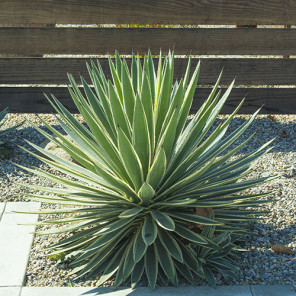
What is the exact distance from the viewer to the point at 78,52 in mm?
6082

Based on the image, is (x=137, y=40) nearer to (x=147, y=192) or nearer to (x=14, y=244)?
(x=14, y=244)

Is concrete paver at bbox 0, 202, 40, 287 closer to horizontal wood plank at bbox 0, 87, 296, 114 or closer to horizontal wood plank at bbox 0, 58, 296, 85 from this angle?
horizontal wood plank at bbox 0, 87, 296, 114

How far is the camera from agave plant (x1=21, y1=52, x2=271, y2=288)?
3.25m

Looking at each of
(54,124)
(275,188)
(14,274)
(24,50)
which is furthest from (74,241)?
(24,50)

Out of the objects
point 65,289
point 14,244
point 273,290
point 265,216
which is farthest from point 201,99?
point 65,289

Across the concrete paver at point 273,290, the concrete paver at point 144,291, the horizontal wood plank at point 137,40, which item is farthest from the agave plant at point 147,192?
the horizontal wood plank at point 137,40

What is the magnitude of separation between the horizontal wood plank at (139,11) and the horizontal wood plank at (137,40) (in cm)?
13

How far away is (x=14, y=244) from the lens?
3.83 metres

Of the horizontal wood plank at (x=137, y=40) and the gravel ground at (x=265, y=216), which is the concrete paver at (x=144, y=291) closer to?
the gravel ground at (x=265, y=216)

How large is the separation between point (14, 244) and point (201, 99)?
3.12 metres

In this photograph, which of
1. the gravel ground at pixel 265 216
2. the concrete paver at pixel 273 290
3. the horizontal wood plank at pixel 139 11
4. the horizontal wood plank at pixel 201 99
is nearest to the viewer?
the concrete paver at pixel 273 290

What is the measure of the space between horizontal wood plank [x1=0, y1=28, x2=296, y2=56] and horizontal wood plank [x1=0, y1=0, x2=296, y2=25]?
13 centimetres

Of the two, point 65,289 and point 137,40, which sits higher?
point 137,40

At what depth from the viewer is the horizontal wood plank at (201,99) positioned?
6145 millimetres
